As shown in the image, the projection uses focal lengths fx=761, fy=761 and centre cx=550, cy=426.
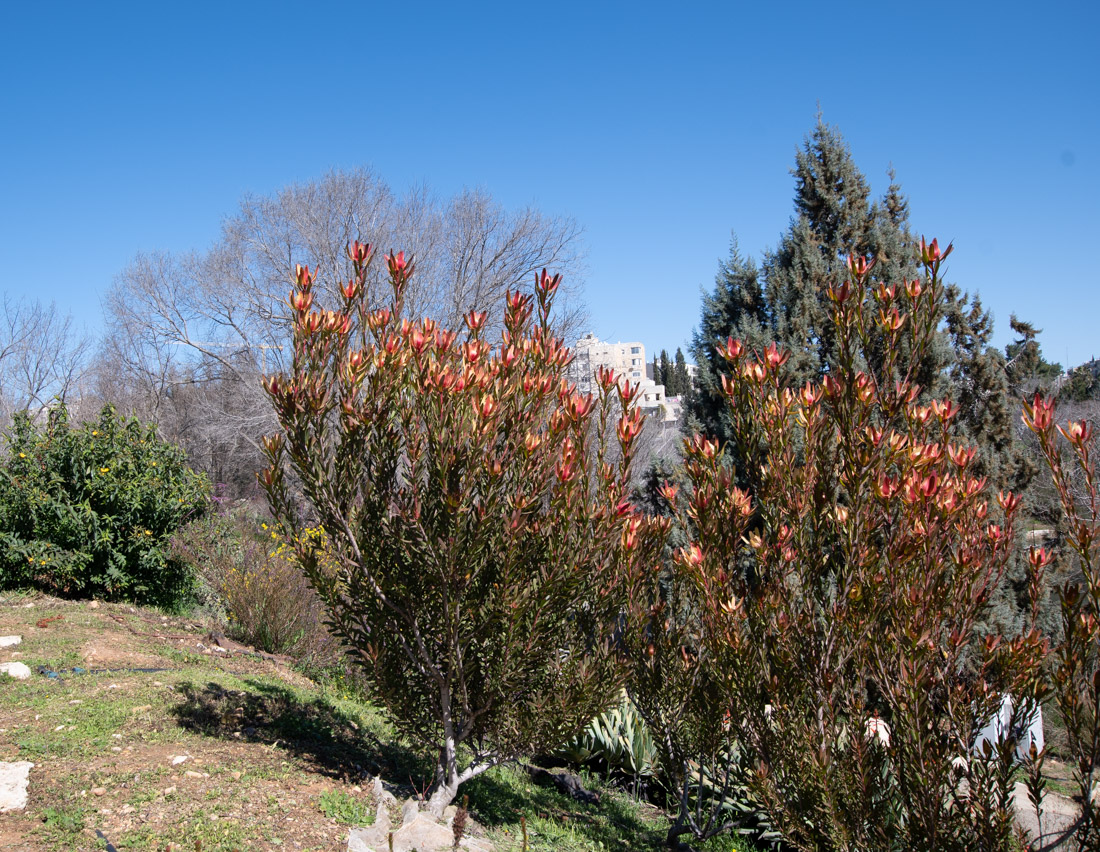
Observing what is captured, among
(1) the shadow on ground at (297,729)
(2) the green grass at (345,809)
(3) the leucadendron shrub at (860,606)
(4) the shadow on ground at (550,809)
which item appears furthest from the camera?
(1) the shadow on ground at (297,729)

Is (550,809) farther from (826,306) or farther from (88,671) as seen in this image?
(826,306)

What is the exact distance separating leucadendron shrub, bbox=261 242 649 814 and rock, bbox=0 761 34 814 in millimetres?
1480

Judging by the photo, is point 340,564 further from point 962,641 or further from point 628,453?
point 962,641

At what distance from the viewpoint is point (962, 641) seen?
9.14ft

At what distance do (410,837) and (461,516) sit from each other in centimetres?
128

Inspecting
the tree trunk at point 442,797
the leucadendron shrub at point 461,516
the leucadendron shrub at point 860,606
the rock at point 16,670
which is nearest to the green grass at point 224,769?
the rock at point 16,670

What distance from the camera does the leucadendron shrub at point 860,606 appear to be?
2713 mm

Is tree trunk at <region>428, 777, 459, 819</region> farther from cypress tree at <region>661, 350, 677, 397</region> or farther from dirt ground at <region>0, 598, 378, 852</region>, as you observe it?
cypress tree at <region>661, 350, 677, 397</region>

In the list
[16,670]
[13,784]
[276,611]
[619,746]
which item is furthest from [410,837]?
[276,611]

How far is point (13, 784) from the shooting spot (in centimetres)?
345

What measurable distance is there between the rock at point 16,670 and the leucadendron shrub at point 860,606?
4726 mm

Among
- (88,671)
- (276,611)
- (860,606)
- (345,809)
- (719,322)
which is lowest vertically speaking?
(345,809)

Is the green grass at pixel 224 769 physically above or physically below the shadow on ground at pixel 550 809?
above

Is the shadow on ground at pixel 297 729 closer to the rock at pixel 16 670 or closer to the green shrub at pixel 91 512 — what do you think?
the rock at pixel 16 670
